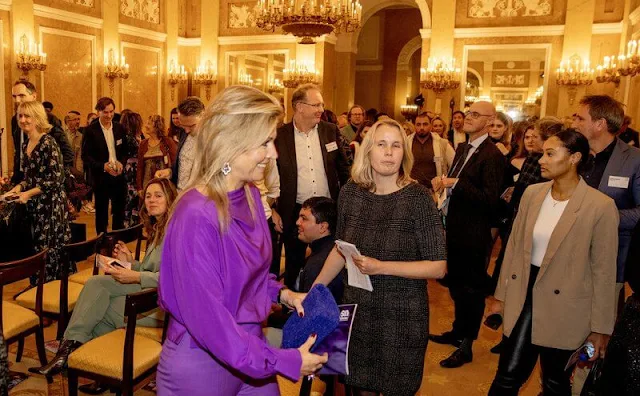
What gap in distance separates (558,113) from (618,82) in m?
1.23

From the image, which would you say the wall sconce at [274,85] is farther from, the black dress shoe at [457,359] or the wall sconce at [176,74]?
the black dress shoe at [457,359]

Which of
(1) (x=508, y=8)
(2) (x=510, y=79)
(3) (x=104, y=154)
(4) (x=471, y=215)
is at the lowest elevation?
(4) (x=471, y=215)

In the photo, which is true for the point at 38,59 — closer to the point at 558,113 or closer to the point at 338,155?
the point at 338,155

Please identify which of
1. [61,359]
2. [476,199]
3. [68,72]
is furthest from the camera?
[68,72]

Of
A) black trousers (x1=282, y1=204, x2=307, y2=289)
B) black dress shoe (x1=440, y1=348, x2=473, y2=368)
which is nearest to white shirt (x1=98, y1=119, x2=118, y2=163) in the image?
black trousers (x1=282, y1=204, x2=307, y2=289)

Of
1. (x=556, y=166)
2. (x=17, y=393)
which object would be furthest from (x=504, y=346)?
(x=17, y=393)

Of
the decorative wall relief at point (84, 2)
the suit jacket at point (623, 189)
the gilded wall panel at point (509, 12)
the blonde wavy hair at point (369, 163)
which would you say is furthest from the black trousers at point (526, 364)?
the decorative wall relief at point (84, 2)

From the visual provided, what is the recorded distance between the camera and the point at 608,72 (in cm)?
969

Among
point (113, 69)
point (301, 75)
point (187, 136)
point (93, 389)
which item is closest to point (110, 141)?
point (187, 136)

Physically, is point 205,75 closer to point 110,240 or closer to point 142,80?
point 142,80

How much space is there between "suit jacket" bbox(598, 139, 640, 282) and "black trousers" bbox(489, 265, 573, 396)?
76cm

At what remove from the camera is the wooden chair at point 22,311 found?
284cm

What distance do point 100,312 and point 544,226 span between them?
2.56 meters

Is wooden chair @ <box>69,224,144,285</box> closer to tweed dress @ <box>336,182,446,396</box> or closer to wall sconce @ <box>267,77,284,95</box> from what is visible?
tweed dress @ <box>336,182,446,396</box>
